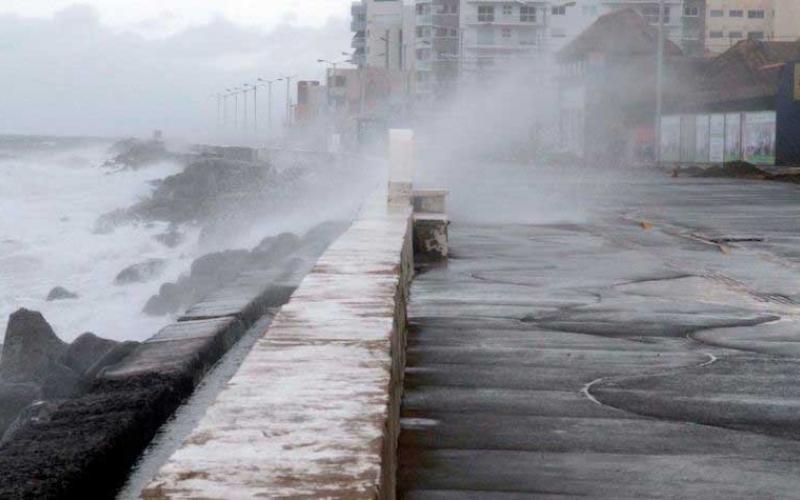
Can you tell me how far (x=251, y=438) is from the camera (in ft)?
13.1

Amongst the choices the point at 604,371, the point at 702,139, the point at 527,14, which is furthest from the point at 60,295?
the point at 527,14

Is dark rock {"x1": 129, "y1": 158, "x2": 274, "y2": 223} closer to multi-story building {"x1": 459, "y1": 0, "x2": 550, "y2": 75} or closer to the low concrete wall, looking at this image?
multi-story building {"x1": 459, "y1": 0, "x2": 550, "y2": 75}

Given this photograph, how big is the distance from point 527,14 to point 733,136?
3240 inches

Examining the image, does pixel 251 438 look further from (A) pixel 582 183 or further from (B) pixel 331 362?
(A) pixel 582 183

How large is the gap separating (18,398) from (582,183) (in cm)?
2881

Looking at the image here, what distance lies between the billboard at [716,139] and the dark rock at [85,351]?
158 feet

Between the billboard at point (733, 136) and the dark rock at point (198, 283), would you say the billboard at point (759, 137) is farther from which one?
the dark rock at point (198, 283)

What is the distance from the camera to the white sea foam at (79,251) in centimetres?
3063

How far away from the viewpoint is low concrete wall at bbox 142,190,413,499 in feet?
11.7

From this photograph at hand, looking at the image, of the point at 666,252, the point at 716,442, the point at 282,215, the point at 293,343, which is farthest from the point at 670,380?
the point at 282,215

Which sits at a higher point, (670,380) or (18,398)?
(670,380)

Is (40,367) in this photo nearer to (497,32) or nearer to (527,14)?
(497,32)

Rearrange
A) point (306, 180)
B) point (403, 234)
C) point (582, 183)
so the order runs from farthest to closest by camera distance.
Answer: point (306, 180)
point (582, 183)
point (403, 234)

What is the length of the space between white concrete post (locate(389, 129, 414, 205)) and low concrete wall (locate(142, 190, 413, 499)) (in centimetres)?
1106
